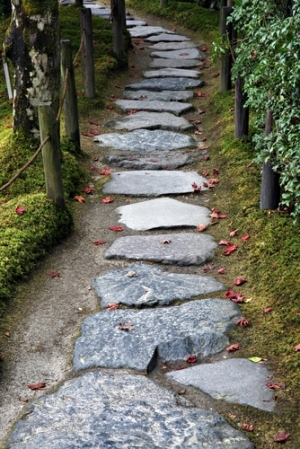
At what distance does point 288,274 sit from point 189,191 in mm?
2202

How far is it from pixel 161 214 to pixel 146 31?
8.71 m

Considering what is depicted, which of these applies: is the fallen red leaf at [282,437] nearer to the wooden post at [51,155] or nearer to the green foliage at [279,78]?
the green foliage at [279,78]

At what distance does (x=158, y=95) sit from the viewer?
9.48 metres

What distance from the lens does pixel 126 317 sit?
4.33m

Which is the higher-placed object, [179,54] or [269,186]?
[179,54]

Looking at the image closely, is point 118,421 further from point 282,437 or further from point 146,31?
point 146,31

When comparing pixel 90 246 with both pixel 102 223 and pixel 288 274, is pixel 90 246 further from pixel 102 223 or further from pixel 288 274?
pixel 288 274

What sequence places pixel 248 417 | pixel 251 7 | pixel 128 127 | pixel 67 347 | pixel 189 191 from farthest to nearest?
pixel 128 127, pixel 189 191, pixel 251 7, pixel 67 347, pixel 248 417

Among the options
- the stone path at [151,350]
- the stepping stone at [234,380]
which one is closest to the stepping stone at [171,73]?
the stone path at [151,350]

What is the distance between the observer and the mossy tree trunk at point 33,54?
6090 millimetres

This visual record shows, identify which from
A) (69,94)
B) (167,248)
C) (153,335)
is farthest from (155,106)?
(153,335)

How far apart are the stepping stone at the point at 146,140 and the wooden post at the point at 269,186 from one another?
2.48 meters

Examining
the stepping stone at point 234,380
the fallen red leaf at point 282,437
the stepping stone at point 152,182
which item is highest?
the stepping stone at point 152,182

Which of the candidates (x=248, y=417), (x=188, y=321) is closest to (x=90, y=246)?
(x=188, y=321)
